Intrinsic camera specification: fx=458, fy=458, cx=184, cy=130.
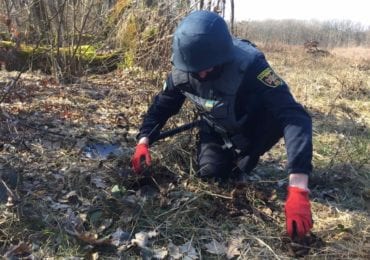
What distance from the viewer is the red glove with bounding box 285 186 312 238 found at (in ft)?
7.64

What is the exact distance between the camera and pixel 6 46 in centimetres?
651

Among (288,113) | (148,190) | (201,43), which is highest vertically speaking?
(201,43)

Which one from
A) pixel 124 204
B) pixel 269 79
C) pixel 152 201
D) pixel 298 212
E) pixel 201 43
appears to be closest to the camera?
pixel 298 212

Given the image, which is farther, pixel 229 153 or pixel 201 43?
pixel 229 153

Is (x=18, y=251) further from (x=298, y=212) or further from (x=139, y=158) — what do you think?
(x=298, y=212)

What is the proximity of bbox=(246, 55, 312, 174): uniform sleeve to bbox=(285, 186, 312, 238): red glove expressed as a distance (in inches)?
4.8

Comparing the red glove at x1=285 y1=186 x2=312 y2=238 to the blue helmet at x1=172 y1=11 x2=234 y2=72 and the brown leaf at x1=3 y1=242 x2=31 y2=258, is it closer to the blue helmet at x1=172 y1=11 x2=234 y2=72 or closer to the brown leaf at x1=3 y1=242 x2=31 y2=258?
the blue helmet at x1=172 y1=11 x2=234 y2=72

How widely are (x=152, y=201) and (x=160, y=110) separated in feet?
2.23

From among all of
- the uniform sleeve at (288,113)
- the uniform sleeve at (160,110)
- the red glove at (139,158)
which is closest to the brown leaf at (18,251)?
the red glove at (139,158)

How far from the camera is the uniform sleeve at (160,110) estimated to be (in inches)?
126

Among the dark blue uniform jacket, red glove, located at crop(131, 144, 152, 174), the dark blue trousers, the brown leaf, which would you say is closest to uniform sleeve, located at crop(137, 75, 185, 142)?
the dark blue uniform jacket

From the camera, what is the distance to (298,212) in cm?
233

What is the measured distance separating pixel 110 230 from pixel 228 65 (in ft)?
3.94

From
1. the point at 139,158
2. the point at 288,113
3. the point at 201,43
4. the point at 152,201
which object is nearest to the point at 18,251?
the point at 152,201
